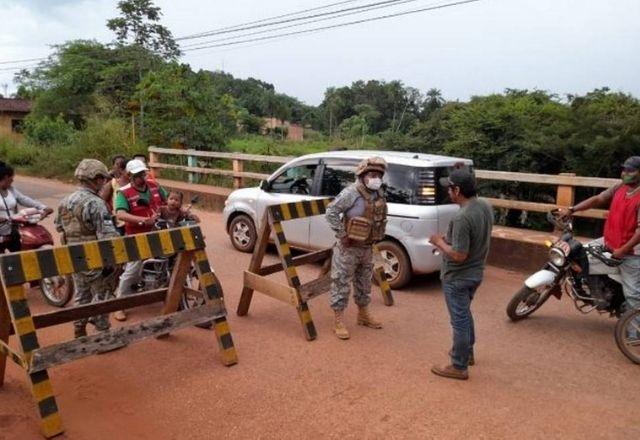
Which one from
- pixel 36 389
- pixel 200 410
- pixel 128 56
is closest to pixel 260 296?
pixel 200 410

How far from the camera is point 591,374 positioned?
14.8ft

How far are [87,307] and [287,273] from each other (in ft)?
5.85

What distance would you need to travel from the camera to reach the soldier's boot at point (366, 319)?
5.44m

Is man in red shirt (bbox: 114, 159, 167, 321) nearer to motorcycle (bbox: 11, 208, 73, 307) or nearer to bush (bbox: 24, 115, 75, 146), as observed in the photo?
motorcycle (bbox: 11, 208, 73, 307)

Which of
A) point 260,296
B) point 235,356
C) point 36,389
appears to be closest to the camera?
point 36,389

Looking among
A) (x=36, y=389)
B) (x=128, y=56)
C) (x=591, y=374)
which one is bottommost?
(x=591, y=374)

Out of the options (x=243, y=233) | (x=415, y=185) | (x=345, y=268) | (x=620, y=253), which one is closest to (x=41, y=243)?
(x=243, y=233)

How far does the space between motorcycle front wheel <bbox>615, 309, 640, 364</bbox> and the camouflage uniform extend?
2.26 meters

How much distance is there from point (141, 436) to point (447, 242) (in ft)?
8.52

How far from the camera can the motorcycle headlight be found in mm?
5234

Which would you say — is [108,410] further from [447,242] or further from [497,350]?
[497,350]

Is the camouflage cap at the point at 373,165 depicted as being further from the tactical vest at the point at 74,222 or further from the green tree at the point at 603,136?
the green tree at the point at 603,136

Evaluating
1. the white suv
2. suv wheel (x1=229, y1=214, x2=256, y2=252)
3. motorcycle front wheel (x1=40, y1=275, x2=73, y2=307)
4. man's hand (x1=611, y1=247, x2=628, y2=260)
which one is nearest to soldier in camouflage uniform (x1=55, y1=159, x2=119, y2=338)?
motorcycle front wheel (x1=40, y1=275, x2=73, y2=307)

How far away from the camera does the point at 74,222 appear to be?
4.75 meters
